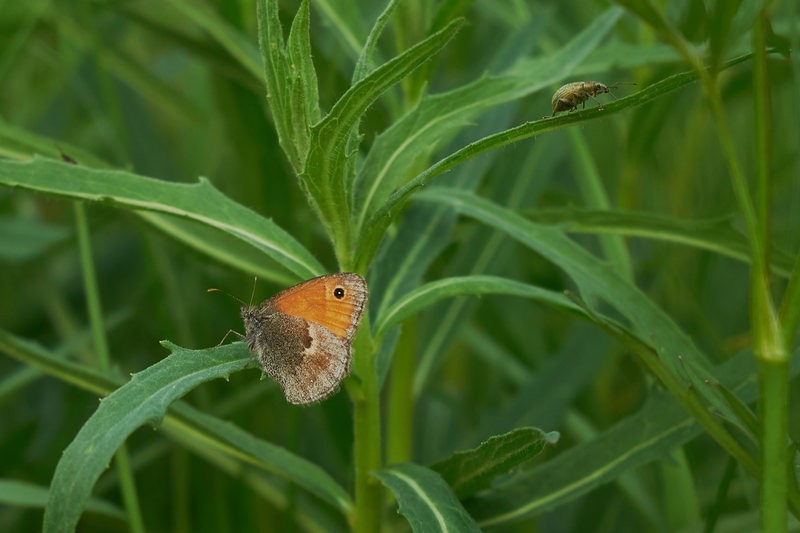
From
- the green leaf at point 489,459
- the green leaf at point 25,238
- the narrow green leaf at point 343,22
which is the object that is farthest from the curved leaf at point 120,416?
the green leaf at point 25,238

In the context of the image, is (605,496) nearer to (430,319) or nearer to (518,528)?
(518,528)

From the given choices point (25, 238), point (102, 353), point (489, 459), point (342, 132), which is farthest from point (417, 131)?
point (25, 238)

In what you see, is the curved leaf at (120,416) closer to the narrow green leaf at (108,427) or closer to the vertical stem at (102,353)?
the narrow green leaf at (108,427)

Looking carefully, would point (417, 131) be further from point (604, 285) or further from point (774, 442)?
point (774, 442)

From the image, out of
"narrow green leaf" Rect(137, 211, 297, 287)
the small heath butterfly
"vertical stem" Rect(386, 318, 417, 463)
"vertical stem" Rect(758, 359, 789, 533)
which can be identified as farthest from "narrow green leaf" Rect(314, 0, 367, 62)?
"vertical stem" Rect(758, 359, 789, 533)

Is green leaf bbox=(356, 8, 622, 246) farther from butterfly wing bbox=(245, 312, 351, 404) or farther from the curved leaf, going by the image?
the curved leaf

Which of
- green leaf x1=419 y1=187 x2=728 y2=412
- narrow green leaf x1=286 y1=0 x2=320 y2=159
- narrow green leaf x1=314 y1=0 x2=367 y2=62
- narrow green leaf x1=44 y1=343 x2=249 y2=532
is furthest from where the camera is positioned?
narrow green leaf x1=314 y1=0 x2=367 y2=62
